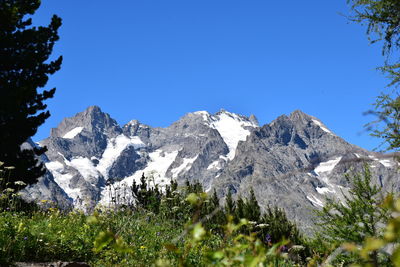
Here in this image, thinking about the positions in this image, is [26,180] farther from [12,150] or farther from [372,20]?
[372,20]

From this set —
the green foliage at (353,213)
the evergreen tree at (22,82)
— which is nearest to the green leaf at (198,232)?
the green foliage at (353,213)

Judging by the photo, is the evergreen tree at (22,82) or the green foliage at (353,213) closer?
the green foliage at (353,213)

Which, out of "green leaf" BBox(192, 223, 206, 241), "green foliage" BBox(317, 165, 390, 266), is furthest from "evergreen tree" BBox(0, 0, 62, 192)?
"green leaf" BBox(192, 223, 206, 241)

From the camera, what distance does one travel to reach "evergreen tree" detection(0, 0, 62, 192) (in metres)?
16.1

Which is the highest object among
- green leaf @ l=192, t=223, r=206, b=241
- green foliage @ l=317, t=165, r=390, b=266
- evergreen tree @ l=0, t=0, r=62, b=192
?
evergreen tree @ l=0, t=0, r=62, b=192

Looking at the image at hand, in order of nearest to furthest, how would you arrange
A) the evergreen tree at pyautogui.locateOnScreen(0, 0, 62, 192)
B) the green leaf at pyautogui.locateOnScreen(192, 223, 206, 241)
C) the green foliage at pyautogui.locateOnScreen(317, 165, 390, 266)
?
the green leaf at pyautogui.locateOnScreen(192, 223, 206, 241) → the green foliage at pyautogui.locateOnScreen(317, 165, 390, 266) → the evergreen tree at pyautogui.locateOnScreen(0, 0, 62, 192)

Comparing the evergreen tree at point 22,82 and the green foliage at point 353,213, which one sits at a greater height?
the evergreen tree at point 22,82

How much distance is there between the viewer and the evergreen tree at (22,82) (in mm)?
16125

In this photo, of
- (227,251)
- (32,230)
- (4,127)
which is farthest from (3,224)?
(4,127)

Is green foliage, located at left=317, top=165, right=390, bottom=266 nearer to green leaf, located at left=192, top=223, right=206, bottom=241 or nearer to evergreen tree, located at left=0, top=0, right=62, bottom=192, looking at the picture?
green leaf, located at left=192, top=223, right=206, bottom=241

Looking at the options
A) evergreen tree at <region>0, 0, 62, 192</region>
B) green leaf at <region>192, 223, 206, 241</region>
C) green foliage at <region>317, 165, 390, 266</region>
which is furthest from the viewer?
evergreen tree at <region>0, 0, 62, 192</region>

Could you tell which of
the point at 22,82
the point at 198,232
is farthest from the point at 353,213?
the point at 22,82

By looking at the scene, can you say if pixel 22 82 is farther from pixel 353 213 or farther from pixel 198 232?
pixel 198 232

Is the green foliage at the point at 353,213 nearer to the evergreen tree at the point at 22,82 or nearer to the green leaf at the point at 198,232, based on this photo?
the green leaf at the point at 198,232
